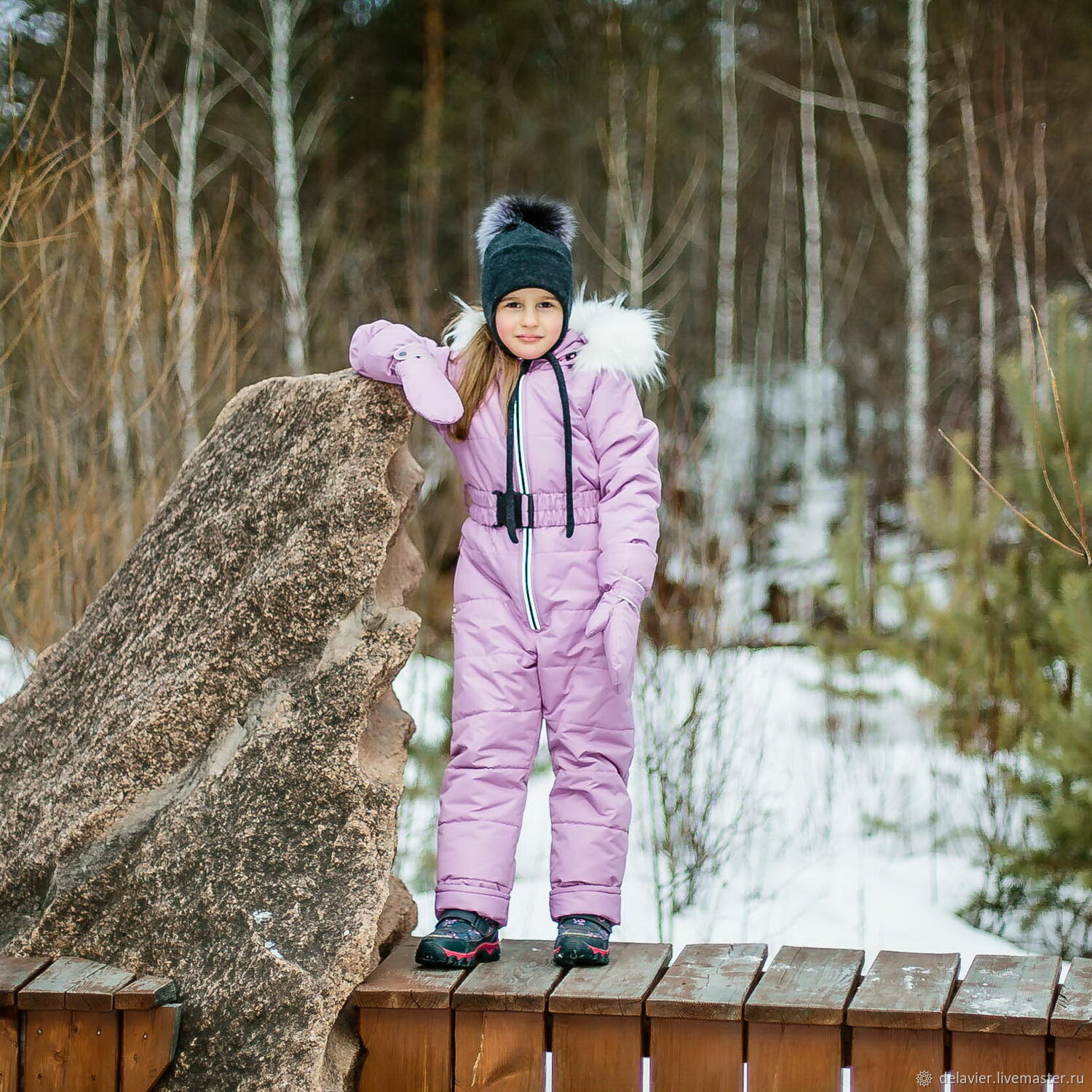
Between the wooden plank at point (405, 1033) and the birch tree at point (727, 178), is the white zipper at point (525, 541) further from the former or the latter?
the birch tree at point (727, 178)

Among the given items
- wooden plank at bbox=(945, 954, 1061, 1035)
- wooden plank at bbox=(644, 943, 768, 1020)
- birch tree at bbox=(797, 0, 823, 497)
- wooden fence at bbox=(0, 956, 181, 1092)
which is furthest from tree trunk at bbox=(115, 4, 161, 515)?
birch tree at bbox=(797, 0, 823, 497)

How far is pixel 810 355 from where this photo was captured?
38.7ft

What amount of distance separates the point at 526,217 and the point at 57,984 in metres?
1.87

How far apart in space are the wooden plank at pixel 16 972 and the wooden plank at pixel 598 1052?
1.03m

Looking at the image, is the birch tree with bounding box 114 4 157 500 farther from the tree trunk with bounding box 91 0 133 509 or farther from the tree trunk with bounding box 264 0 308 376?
the tree trunk with bounding box 264 0 308 376

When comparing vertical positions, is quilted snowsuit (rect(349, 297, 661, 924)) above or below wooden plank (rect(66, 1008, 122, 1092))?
above

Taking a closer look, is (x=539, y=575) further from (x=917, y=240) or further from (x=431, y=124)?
(x=431, y=124)

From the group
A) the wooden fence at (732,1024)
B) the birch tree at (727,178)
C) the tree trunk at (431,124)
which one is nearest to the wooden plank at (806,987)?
the wooden fence at (732,1024)

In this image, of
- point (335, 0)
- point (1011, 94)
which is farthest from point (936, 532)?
point (335, 0)

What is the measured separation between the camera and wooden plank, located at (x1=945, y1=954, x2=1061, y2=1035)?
2340 mm

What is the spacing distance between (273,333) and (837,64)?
5.37 metres

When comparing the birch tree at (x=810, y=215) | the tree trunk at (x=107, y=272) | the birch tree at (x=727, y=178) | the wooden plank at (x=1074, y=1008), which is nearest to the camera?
the wooden plank at (x=1074, y=1008)

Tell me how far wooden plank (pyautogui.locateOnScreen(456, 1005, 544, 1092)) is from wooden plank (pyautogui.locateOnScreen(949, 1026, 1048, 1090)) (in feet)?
2.56

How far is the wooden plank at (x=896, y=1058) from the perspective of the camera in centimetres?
239
